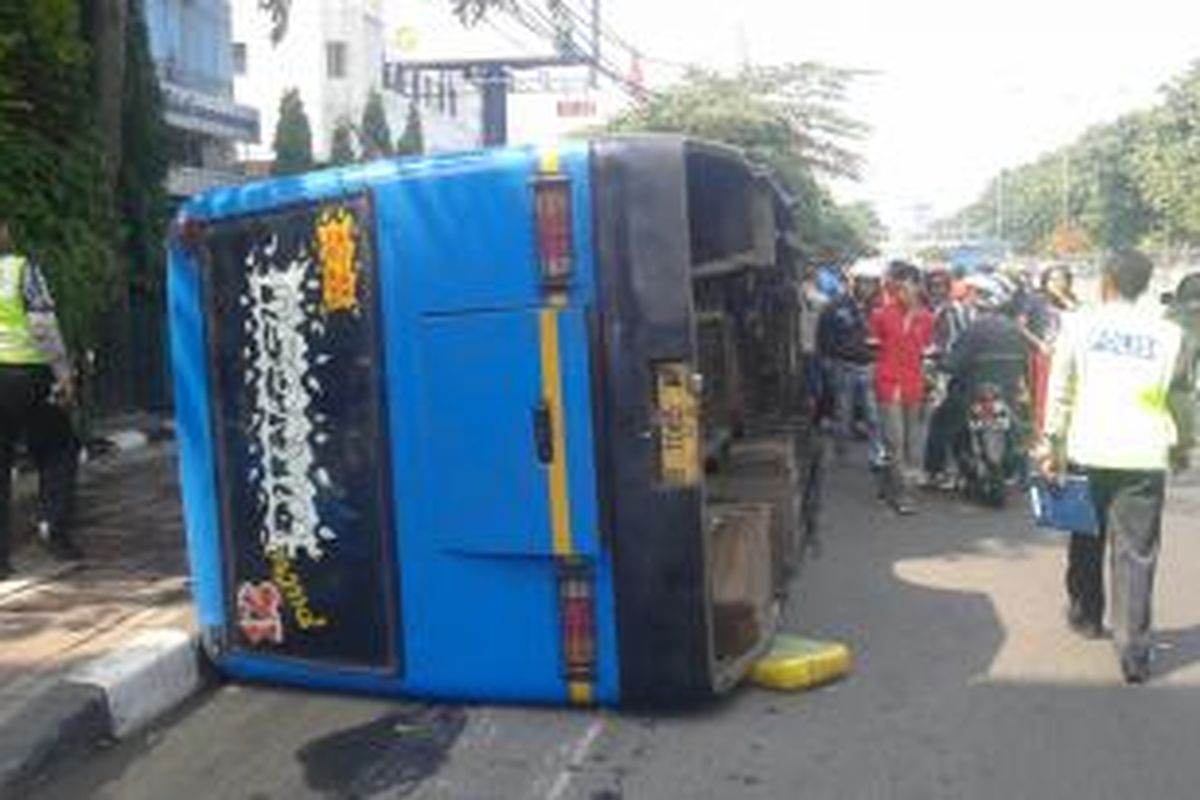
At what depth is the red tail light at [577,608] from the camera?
680cm

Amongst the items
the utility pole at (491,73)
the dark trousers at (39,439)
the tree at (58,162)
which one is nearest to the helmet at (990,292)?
the tree at (58,162)

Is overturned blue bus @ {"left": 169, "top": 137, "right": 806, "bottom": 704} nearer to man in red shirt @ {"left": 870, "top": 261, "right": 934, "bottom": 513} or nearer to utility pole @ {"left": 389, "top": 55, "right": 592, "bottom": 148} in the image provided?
man in red shirt @ {"left": 870, "top": 261, "right": 934, "bottom": 513}

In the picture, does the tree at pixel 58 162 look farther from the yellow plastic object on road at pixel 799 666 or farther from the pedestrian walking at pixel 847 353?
the yellow plastic object on road at pixel 799 666

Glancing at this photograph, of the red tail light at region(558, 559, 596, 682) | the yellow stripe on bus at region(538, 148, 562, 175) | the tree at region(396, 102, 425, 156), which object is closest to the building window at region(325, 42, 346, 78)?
the tree at region(396, 102, 425, 156)

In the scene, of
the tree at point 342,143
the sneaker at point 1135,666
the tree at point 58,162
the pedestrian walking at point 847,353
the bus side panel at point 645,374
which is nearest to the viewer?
the bus side panel at point 645,374

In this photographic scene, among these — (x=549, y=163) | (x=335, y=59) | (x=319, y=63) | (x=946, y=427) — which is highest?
(x=335, y=59)

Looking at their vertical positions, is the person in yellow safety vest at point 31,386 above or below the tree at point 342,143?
below

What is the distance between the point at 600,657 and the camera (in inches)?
271

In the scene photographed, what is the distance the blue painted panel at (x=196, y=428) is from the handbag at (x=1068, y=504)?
350 cm

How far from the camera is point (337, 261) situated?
697 centimetres

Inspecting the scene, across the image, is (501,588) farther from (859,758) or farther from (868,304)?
(868,304)

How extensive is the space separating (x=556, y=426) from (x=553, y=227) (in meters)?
0.71

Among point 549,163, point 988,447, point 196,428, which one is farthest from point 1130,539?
point 988,447

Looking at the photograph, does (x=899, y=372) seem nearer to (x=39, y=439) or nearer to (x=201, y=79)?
(x=39, y=439)
